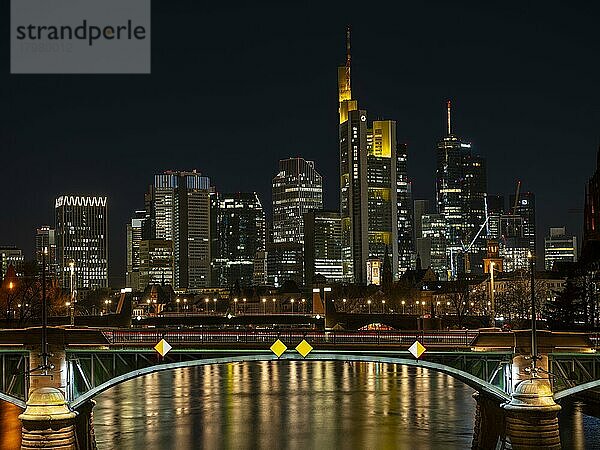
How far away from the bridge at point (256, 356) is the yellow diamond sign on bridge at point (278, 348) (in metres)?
0.21

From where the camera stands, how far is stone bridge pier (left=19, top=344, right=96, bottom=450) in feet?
188

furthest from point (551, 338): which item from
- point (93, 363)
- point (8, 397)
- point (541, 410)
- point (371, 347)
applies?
point (8, 397)

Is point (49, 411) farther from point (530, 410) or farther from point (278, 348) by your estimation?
point (530, 410)

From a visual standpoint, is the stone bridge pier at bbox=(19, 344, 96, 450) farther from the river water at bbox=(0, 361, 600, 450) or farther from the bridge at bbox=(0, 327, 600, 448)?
the river water at bbox=(0, 361, 600, 450)

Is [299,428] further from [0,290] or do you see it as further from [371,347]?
[0,290]

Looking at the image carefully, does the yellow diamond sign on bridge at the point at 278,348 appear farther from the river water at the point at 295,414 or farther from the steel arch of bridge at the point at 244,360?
the river water at the point at 295,414

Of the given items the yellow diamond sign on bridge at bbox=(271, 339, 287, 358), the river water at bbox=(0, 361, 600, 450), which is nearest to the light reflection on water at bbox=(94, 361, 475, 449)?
the river water at bbox=(0, 361, 600, 450)

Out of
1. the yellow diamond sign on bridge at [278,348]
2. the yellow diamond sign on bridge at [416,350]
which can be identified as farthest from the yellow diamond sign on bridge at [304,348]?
the yellow diamond sign on bridge at [416,350]

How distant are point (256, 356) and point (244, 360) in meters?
0.98

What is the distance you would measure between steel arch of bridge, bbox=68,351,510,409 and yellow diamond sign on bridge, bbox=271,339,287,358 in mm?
329

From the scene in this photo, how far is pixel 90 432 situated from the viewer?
2527 inches

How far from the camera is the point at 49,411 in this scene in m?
57.7

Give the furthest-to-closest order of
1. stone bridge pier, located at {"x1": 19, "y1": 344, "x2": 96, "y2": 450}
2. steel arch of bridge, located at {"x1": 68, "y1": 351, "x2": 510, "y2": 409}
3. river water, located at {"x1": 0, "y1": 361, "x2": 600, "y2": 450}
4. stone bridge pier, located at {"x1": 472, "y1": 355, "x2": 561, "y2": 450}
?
river water, located at {"x1": 0, "y1": 361, "x2": 600, "y2": 450}
steel arch of bridge, located at {"x1": 68, "y1": 351, "x2": 510, "y2": 409}
stone bridge pier, located at {"x1": 472, "y1": 355, "x2": 561, "y2": 450}
stone bridge pier, located at {"x1": 19, "y1": 344, "x2": 96, "y2": 450}

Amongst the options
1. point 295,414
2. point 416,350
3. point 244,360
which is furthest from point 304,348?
point 295,414
